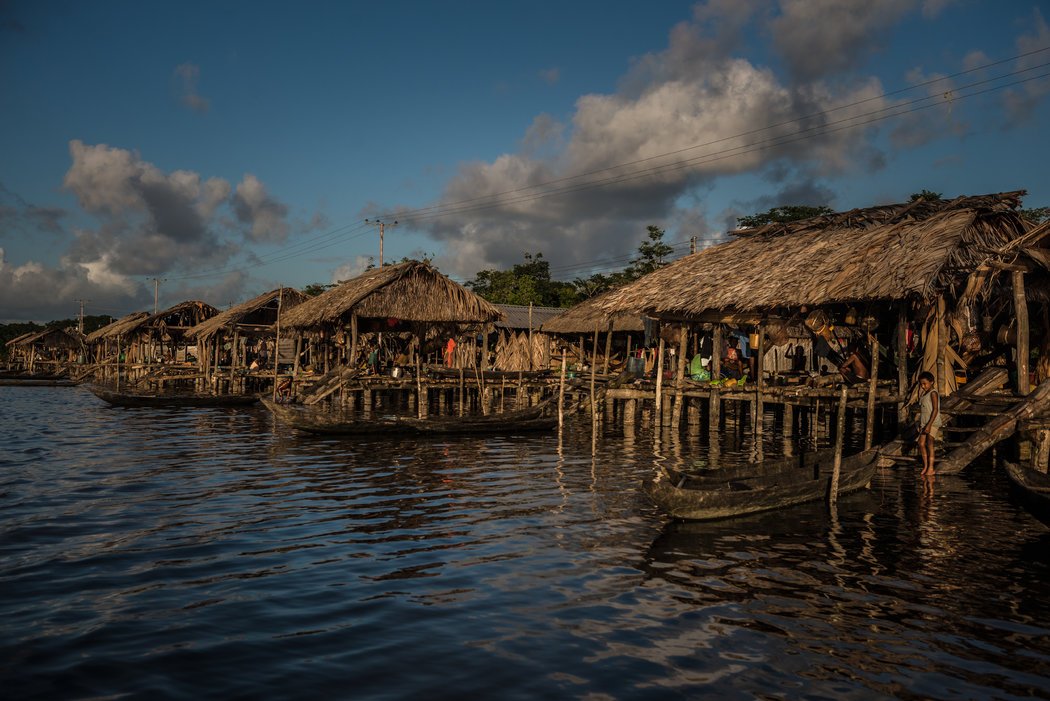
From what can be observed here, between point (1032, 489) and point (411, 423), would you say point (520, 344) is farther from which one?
point (1032, 489)

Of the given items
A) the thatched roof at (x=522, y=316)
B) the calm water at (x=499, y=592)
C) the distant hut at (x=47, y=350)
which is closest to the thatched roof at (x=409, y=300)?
the thatched roof at (x=522, y=316)

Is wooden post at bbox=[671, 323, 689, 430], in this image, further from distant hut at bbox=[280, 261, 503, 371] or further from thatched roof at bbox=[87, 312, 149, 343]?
thatched roof at bbox=[87, 312, 149, 343]

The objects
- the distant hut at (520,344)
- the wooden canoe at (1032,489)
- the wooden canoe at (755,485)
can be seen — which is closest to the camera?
the wooden canoe at (1032,489)

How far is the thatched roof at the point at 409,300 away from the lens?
23.6m

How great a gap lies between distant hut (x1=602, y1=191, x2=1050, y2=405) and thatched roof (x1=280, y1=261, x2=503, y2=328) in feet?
21.9

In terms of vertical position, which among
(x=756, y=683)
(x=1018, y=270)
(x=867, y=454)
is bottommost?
(x=756, y=683)

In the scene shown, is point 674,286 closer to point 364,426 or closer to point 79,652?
point 364,426

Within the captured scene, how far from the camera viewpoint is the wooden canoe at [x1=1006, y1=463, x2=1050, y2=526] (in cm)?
790

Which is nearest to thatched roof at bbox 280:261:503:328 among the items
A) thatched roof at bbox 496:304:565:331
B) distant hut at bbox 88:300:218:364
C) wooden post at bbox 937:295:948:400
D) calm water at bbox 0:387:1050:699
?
thatched roof at bbox 496:304:565:331

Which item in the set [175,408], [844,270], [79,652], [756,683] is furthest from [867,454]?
[175,408]

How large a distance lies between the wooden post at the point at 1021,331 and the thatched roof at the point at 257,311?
2648 cm

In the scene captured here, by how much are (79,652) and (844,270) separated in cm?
1395

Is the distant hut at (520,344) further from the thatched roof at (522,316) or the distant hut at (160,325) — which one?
the distant hut at (160,325)

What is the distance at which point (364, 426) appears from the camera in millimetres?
17625
